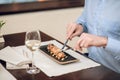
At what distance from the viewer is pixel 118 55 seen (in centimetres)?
133

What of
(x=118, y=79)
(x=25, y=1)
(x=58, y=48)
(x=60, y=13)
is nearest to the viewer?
(x=118, y=79)

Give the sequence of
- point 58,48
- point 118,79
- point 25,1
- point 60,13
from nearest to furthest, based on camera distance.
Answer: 1. point 118,79
2. point 58,48
3. point 25,1
4. point 60,13

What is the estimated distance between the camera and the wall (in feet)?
7.11

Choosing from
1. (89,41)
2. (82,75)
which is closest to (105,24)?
(89,41)

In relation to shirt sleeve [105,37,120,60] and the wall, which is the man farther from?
the wall

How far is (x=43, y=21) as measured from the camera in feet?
7.57

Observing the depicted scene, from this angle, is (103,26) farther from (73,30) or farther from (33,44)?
(33,44)

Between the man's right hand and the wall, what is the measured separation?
765 mm

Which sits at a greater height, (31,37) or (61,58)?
(31,37)

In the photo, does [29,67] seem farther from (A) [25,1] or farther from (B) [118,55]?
(A) [25,1]

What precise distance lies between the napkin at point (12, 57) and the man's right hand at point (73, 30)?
14.0 inches

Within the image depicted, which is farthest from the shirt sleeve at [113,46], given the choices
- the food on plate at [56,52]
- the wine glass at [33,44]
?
the wine glass at [33,44]

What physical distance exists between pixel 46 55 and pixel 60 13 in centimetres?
110

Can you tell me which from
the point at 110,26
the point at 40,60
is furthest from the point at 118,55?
the point at 40,60
